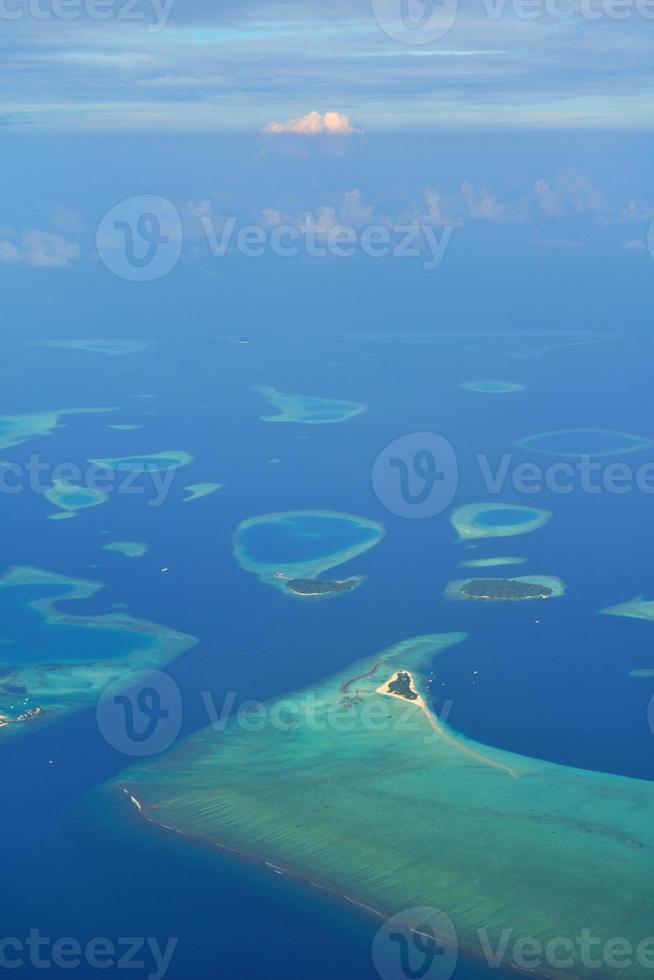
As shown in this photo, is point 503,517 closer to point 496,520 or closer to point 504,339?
point 496,520

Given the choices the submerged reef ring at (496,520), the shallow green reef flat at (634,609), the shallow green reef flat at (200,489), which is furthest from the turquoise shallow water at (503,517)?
the shallow green reef flat at (200,489)

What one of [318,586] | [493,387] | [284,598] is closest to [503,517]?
[318,586]

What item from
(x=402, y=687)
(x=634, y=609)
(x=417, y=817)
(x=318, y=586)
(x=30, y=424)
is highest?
(x=30, y=424)

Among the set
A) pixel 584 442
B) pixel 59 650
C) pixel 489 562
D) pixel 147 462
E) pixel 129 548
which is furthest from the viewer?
pixel 584 442

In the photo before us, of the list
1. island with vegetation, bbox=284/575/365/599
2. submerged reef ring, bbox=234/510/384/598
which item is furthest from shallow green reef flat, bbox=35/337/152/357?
island with vegetation, bbox=284/575/365/599

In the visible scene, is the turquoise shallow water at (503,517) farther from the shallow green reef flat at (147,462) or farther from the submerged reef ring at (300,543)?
the shallow green reef flat at (147,462)

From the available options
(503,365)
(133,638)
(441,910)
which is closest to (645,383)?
(503,365)
